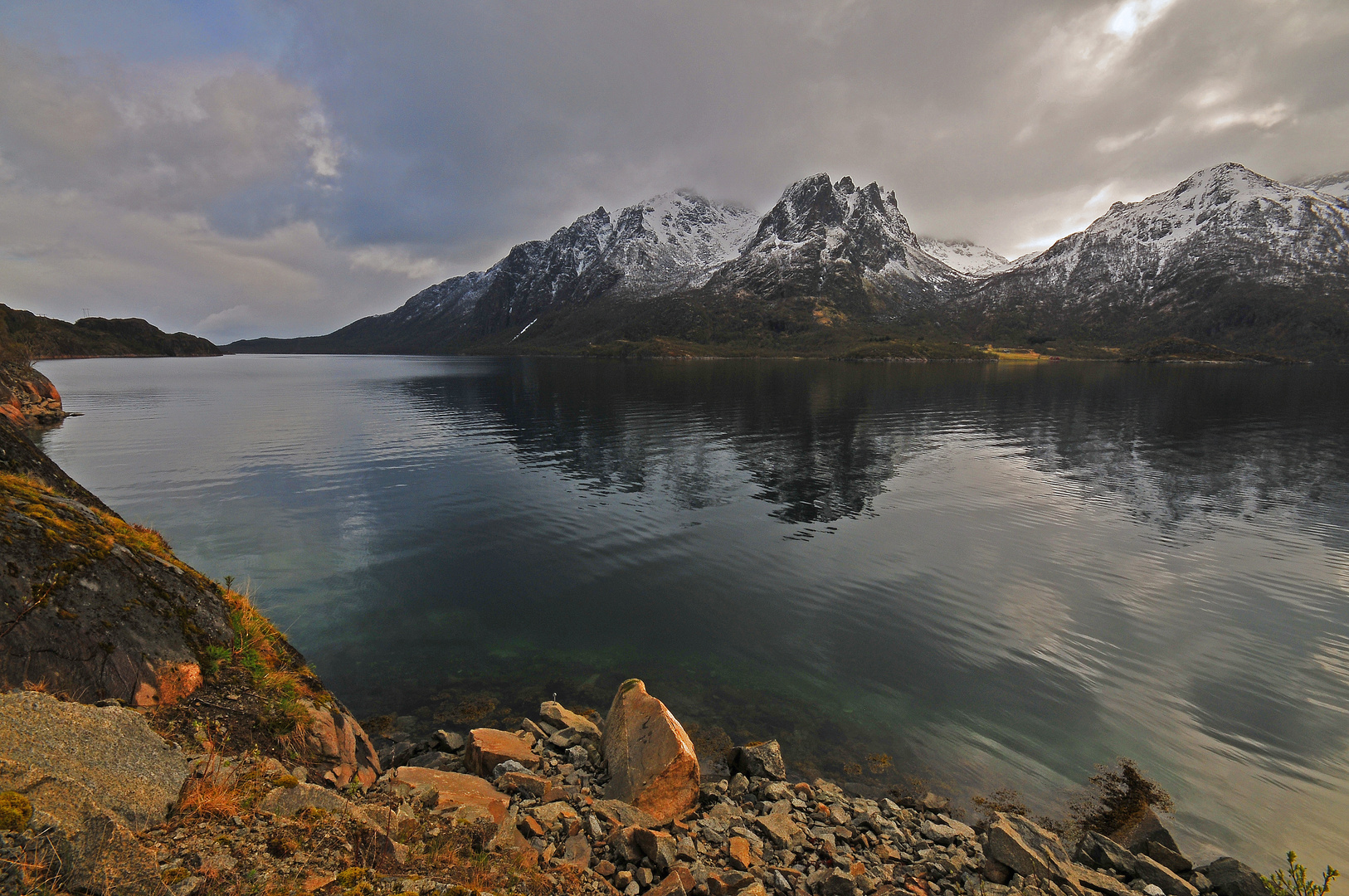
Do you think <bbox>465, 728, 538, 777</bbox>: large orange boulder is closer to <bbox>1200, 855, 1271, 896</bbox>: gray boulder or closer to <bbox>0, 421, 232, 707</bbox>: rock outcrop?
<bbox>0, 421, 232, 707</bbox>: rock outcrop

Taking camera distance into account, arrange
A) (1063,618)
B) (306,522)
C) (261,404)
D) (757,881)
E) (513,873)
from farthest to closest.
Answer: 1. (261,404)
2. (306,522)
3. (1063,618)
4. (757,881)
5. (513,873)

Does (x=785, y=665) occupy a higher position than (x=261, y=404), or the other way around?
(x=261, y=404)

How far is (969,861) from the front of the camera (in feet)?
→ 34.6

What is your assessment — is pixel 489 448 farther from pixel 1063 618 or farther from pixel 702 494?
pixel 1063 618

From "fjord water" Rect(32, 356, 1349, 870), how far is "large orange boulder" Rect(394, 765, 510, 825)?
5.31 meters

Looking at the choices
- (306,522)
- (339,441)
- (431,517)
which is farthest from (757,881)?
(339,441)

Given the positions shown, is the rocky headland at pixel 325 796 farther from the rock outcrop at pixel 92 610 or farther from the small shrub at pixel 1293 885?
the small shrub at pixel 1293 885

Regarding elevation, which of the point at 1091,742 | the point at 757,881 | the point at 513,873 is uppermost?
the point at 513,873

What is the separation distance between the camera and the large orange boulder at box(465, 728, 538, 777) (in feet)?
39.7

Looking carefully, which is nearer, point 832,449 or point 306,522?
point 306,522

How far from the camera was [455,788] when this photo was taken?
10.5 metres

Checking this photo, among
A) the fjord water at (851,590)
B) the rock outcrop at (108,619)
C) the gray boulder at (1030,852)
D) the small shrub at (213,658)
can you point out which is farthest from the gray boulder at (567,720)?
the gray boulder at (1030,852)

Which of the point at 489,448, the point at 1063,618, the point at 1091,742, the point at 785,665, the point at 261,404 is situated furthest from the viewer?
the point at 261,404

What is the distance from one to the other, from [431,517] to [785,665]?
80.5 feet
